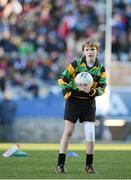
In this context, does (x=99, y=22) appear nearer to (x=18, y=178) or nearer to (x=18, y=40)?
(x=18, y=40)

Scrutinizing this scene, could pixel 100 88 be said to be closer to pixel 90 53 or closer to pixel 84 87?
pixel 84 87

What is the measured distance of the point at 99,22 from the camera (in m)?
26.5

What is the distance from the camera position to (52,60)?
993 inches

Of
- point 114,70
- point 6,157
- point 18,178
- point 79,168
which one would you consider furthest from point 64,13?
point 18,178

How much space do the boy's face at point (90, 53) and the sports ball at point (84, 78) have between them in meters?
0.22

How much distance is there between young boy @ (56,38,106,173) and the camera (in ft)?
33.2

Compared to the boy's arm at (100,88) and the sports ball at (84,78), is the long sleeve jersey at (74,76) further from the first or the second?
the sports ball at (84,78)

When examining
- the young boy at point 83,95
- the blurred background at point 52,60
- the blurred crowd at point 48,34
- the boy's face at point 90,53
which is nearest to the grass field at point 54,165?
the young boy at point 83,95

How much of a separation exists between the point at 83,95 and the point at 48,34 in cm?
1589

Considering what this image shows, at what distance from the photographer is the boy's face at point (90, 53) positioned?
10055mm

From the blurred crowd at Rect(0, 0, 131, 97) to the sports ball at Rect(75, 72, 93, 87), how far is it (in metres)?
14.4

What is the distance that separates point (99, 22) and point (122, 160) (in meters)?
13.7

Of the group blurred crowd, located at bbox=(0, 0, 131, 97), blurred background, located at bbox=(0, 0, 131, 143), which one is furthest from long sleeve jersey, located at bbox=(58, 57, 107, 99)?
blurred crowd, located at bbox=(0, 0, 131, 97)

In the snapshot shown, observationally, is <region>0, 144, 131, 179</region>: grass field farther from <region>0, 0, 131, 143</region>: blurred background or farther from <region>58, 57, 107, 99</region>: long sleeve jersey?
<region>0, 0, 131, 143</region>: blurred background
